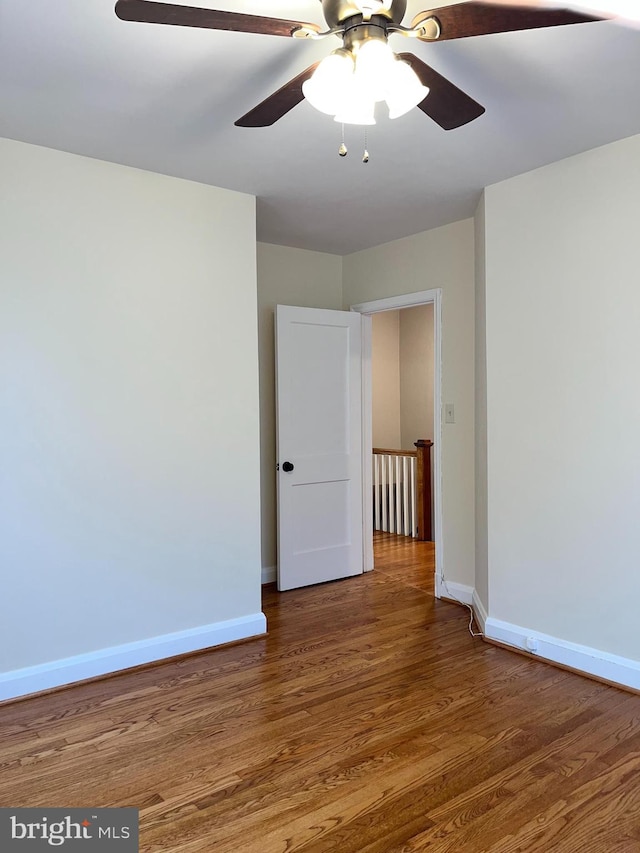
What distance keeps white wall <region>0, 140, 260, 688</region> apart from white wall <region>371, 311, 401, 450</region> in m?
3.96

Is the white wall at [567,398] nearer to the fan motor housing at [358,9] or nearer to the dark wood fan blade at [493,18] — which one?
the dark wood fan blade at [493,18]

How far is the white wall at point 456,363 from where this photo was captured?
13.1 ft

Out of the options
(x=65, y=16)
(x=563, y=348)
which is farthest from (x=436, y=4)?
(x=563, y=348)

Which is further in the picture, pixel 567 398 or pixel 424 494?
pixel 424 494

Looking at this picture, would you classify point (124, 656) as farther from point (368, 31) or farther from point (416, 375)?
point (416, 375)

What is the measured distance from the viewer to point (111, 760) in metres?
2.30

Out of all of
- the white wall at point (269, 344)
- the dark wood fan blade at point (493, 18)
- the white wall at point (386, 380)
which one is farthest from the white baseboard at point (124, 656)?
the white wall at point (386, 380)

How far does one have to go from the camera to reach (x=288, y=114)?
247cm

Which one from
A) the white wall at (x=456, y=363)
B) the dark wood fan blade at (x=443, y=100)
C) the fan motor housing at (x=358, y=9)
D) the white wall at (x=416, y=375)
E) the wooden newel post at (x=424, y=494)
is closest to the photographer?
the fan motor housing at (x=358, y=9)

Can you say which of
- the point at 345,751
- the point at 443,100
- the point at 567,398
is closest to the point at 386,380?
the point at 567,398

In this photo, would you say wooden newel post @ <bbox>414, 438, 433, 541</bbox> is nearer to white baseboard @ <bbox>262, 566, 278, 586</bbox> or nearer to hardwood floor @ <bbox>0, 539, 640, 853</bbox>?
white baseboard @ <bbox>262, 566, 278, 586</bbox>

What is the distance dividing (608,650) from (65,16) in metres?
3.38

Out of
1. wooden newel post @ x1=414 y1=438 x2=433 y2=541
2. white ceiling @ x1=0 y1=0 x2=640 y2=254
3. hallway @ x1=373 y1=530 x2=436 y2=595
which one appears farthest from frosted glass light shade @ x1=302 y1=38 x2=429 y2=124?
wooden newel post @ x1=414 y1=438 x2=433 y2=541

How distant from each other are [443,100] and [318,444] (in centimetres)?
297
